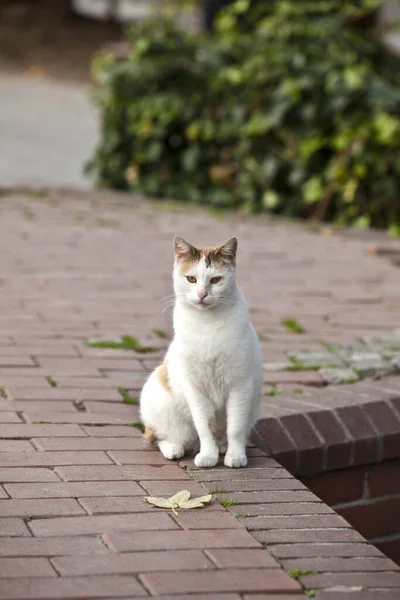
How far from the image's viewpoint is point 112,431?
11.7 ft

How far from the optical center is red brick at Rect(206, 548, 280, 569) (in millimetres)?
2596

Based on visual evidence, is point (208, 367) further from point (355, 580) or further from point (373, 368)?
point (373, 368)

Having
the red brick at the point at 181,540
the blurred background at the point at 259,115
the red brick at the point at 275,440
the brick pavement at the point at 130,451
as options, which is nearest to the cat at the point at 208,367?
the brick pavement at the point at 130,451

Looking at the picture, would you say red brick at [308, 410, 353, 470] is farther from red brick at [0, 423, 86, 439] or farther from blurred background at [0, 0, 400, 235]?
blurred background at [0, 0, 400, 235]

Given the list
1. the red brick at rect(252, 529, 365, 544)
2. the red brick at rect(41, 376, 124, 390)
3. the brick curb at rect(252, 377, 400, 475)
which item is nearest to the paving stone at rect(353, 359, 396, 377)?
the brick curb at rect(252, 377, 400, 475)

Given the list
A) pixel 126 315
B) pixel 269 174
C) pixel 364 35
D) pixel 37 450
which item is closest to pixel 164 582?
pixel 37 450

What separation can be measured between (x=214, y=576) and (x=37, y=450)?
1.00 metres

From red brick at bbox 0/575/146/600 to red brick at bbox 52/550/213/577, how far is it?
42 millimetres

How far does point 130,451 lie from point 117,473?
240 millimetres

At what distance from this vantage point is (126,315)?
5.18 m

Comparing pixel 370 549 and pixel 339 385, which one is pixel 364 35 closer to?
pixel 339 385

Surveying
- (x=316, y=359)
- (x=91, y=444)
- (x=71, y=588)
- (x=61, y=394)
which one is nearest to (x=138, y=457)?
(x=91, y=444)

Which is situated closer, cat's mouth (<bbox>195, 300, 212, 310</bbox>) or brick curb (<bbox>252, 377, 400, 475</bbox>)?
cat's mouth (<bbox>195, 300, 212, 310</bbox>)

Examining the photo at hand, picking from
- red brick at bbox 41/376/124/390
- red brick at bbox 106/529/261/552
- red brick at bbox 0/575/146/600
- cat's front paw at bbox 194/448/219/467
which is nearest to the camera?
red brick at bbox 0/575/146/600
